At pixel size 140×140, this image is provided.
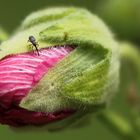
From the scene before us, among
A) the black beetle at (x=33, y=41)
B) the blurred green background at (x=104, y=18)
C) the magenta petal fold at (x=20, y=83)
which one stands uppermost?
the blurred green background at (x=104, y=18)

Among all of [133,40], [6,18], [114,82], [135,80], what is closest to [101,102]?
[114,82]

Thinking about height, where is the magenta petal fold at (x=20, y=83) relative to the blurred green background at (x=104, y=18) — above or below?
below

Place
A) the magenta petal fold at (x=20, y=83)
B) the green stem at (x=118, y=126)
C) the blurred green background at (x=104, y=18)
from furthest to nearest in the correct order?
the blurred green background at (x=104, y=18), the green stem at (x=118, y=126), the magenta petal fold at (x=20, y=83)

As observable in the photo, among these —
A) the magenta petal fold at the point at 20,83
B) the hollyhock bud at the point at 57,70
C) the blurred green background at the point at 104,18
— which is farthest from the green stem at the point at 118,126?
the magenta petal fold at the point at 20,83

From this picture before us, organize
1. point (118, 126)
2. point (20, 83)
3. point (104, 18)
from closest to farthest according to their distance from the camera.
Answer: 1. point (20, 83)
2. point (118, 126)
3. point (104, 18)

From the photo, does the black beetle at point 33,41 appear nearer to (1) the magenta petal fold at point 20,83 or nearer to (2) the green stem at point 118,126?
(1) the magenta petal fold at point 20,83

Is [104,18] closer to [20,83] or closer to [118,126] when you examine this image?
[118,126]

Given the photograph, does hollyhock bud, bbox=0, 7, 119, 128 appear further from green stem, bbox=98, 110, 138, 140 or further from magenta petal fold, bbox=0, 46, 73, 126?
green stem, bbox=98, 110, 138, 140

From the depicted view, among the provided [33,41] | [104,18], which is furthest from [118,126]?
[33,41]
